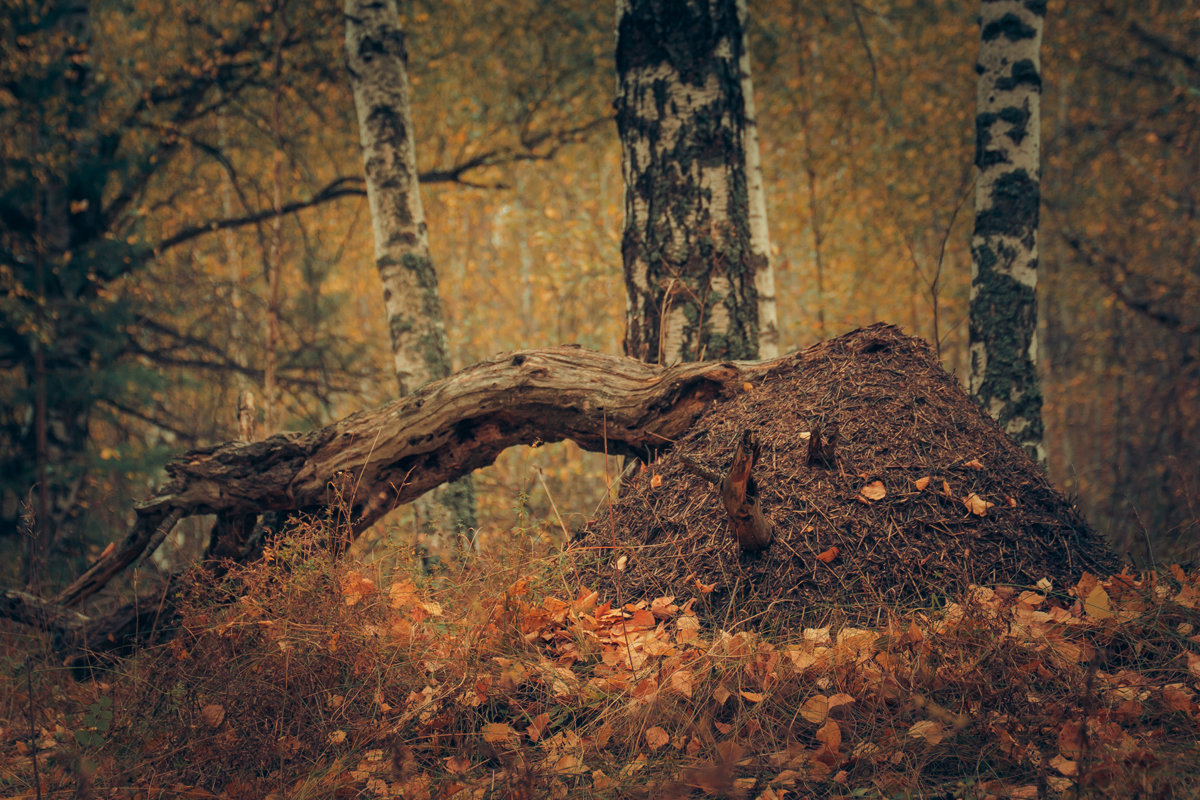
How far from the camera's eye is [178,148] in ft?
25.1

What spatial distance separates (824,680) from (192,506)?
11.4ft

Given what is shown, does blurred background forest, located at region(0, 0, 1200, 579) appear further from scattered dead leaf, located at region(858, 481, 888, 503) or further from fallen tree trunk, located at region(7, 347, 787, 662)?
scattered dead leaf, located at region(858, 481, 888, 503)

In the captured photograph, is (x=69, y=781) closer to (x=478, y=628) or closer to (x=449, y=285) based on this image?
(x=478, y=628)

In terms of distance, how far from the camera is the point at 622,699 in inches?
96.3

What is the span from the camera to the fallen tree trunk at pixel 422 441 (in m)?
3.65

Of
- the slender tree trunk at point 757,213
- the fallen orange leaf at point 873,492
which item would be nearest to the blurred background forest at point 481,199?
the slender tree trunk at point 757,213

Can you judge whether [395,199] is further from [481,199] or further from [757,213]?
[481,199]

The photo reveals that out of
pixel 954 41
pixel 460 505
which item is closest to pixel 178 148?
pixel 460 505

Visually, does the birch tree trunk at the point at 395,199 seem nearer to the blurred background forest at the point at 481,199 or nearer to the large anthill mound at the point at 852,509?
the blurred background forest at the point at 481,199

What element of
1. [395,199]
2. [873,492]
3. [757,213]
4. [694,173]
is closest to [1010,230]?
[757,213]

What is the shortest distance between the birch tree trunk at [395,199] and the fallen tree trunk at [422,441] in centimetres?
186

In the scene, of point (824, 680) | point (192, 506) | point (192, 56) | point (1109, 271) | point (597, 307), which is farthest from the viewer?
point (597, 307)

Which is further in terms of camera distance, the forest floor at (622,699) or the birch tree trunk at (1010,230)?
the birch tree trunk at (1010,230)

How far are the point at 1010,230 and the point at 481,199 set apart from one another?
6803 millimetres
